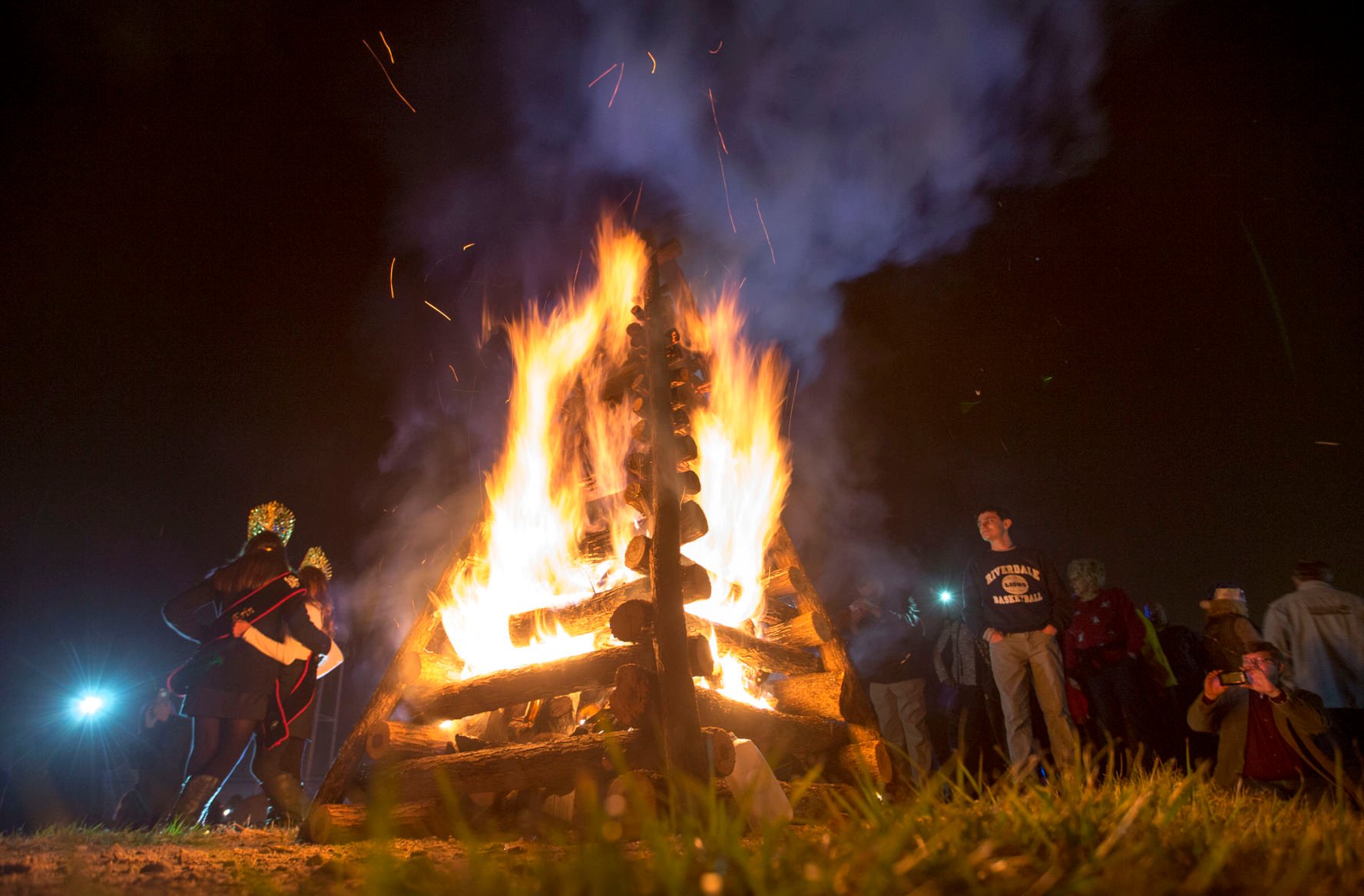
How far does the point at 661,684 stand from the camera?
397 centimetres

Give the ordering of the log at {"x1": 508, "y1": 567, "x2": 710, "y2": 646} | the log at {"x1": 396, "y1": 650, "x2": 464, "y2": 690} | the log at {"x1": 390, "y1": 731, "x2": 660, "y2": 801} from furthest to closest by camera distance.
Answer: the log at {"x1": 508, "y1": 567, "x2": 710, "y2": 646} < the log at {"x1": 396, "y1": 650, "x2": 464, "y2": 690} < the log at {"x1": 390, "y1": 731, "x2": 660, "y2": 801}

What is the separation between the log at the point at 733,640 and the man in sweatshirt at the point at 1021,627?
2067mm

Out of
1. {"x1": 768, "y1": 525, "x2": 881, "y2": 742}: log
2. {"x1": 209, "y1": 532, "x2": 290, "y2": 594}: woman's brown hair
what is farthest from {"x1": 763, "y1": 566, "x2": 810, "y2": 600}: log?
{"x1": 209, "y1": 532, "x2": 290, "y2": 594}: woman's brown hair

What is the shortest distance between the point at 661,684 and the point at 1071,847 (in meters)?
2.42

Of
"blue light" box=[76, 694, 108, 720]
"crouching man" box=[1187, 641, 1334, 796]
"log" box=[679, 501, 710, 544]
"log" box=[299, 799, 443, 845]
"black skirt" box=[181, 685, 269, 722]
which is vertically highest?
"log" box=[679, 501, 710, 544]

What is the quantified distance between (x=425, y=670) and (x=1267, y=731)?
587 centimetres

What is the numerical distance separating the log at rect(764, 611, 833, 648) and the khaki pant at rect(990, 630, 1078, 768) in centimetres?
201

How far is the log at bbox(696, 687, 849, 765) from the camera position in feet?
14.6

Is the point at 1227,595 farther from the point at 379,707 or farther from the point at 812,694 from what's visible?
the point at 379,707

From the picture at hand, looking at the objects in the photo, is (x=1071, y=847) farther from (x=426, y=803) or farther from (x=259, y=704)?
(x=259, y=704)

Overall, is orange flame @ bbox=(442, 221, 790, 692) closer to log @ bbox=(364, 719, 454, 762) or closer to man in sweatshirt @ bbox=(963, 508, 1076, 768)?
log @ bbox=(364, 719, 454, 762)

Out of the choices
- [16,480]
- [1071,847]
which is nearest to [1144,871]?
[1071,847]

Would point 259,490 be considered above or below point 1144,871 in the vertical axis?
above

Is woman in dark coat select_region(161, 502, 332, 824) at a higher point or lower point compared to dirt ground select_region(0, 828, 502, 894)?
higher
